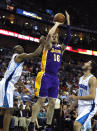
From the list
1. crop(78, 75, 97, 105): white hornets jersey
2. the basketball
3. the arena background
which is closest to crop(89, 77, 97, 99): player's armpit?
crop(78, 75, 97, 105): white hornets jersey

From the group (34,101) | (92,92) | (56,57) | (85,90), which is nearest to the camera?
(92,92)

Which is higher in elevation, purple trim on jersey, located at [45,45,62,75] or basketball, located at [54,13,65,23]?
basketball, located at [54,13,65,23]

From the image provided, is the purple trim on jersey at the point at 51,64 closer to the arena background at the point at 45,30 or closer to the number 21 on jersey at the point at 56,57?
the number 21 on jersey at the point at 56,57

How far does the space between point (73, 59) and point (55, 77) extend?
22.0 m

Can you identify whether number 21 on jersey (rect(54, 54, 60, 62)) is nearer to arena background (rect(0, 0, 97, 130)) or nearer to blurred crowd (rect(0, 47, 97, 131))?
blurred crowd (rect(0, 47, 97, 131))

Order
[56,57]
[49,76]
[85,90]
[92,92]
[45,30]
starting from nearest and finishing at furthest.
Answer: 1. [92,92]
2. [85,90]
3. [49,76]
4. [56,57]
5. [45,30]

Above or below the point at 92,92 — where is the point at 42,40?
above

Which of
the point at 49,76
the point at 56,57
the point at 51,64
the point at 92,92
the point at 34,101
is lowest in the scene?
the point at 34,101

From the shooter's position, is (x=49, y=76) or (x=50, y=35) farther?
(x=49, y=76)

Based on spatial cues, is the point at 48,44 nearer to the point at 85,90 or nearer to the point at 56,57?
the point at 56,57

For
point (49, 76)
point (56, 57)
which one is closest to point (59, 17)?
point (56, 57)

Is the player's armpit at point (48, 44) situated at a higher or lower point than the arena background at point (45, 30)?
lower

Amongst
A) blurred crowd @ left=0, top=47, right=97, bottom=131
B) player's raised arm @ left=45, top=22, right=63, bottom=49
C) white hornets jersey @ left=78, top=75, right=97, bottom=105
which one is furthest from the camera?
blurred crowd @ left=0, top=47, right=97, bottom=131

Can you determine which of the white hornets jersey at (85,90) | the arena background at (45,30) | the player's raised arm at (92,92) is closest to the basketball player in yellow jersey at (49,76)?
the white hornets jersey at (85,90)
